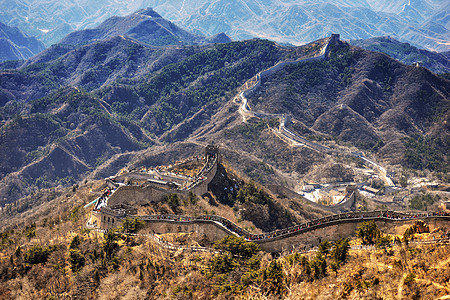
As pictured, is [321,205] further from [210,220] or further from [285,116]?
[285,116]

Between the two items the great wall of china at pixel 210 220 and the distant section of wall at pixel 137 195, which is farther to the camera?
the distant section of wall at pixel 137 195

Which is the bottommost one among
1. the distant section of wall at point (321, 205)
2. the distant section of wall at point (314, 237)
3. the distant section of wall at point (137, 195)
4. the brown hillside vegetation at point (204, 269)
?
the brown hillside vegetation at point (204, 269)

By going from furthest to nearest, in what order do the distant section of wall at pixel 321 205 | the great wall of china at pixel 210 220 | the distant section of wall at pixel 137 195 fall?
the distant section of wall at pixel 321 205, the distant section of wall at pixel 137 195, the great wall of china at pixel 210 220

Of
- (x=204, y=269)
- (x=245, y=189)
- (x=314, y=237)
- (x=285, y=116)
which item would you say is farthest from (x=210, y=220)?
(x=285, y=116)

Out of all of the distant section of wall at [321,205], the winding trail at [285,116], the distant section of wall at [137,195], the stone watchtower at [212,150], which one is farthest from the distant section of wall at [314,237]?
the winding trail at [285,116]

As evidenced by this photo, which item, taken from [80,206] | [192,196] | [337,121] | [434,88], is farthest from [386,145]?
[80,206]

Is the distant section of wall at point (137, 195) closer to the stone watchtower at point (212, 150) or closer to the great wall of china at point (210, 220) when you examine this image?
the great wall of china at point (210, 220)
